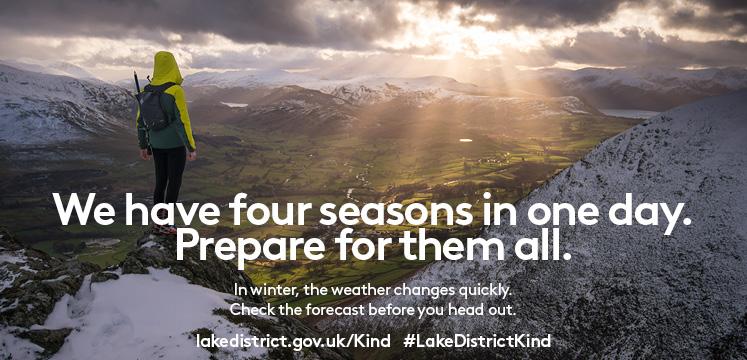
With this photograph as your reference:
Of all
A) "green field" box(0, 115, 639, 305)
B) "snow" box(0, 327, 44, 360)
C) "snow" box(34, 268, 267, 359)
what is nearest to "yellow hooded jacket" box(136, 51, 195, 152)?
"snow" box(34, 268, 267, 359)

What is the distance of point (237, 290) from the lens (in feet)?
51.1

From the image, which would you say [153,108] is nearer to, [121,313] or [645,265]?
[121,313]

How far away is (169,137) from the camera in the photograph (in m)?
12.6

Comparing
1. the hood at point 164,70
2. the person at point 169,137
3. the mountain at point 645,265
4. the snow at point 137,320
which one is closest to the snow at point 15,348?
the snow at point 137,320

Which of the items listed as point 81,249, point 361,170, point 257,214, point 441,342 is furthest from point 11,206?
point 441,342

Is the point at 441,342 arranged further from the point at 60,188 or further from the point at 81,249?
the point at 60,188

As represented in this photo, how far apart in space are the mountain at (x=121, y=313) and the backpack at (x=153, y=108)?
404cm

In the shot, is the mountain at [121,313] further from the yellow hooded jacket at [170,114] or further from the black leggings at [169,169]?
the yellow hooded jacket at [170,114]

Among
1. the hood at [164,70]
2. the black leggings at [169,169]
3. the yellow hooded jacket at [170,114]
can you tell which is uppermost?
the hood at [164,70]

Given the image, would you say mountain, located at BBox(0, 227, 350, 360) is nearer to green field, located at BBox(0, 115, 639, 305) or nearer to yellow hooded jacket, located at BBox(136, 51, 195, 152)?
yellow hooded jacket, located at BBox(136, 51, 195, 152)

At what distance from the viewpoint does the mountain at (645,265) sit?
21.8 meters

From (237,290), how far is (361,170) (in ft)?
603

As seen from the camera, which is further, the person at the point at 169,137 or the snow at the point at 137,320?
the person at the point at 169,137

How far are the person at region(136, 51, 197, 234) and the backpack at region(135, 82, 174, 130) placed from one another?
14 centimetres
